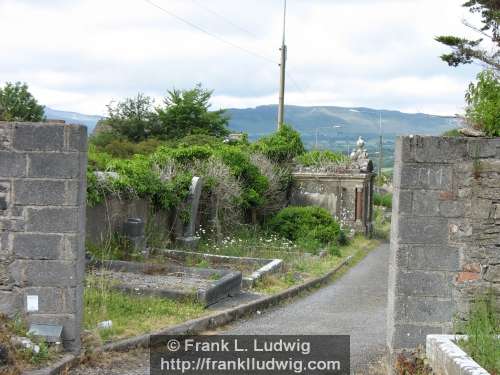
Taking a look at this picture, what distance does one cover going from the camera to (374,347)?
26.3 ft

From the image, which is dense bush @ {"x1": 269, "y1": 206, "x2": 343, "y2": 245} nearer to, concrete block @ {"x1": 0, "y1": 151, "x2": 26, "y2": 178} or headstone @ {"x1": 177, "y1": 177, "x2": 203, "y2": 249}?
headstone @ {"x1": 177, "y1": 177, "x2": 203, "y2": 249}

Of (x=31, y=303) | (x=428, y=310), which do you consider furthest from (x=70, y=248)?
(x=428, y=310)

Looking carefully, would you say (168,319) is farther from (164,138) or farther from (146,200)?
(164,138)

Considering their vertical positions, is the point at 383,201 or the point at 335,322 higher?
the point at 383,201

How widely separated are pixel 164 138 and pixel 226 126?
519 cm

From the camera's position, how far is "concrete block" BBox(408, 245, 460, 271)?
643 centimetres

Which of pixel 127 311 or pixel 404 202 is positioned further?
pixel 127 311

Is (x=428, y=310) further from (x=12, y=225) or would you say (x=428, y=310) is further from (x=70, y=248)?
(x=12, y=225)

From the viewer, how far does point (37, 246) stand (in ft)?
21.6

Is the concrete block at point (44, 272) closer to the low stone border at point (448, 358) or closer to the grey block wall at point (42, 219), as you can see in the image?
the grey block wall at point (42, 219)

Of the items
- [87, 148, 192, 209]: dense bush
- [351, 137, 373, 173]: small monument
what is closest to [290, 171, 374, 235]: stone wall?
[351, 137, 373, 173]: small monument

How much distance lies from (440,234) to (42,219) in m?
3.81

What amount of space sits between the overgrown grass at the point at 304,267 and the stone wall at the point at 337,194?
294 cm

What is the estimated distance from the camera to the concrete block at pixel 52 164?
21.3 feet
